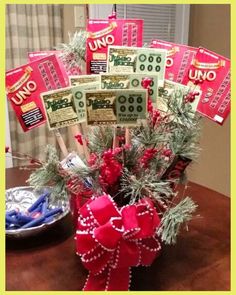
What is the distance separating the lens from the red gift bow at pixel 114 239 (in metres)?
0.58

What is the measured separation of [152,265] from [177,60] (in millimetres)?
446

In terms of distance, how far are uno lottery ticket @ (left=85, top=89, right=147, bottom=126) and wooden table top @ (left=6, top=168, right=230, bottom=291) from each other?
1.03 feet

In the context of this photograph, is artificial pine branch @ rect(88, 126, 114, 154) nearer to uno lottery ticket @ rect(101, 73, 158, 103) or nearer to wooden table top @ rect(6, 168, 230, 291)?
uno lottery ticket @ rect(101, 73, 158, 103)

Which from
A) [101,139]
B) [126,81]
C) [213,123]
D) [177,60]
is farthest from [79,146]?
[213,123]

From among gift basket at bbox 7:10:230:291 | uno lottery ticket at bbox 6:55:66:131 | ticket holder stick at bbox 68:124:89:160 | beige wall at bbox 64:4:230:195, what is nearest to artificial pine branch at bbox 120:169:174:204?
gift basket at bbox 7:10:230:291

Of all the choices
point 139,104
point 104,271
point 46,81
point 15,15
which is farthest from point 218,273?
point 15,15

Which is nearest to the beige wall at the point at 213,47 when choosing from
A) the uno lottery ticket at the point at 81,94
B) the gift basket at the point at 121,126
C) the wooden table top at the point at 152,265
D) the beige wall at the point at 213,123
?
the beige wall at the point at 213,123

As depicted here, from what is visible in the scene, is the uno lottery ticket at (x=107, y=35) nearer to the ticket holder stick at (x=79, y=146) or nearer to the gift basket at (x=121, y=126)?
the gift basket at (x=121, y=126)

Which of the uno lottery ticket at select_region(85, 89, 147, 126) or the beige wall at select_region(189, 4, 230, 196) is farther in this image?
the beige wall at select_region(189, 4, 230, 196)

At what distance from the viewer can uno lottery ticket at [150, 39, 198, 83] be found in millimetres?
706

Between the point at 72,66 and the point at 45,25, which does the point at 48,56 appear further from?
the point at 45,25

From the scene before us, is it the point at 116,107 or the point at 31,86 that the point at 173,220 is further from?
the point at 31,86

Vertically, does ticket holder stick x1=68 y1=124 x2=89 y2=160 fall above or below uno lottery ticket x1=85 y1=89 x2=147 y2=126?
below

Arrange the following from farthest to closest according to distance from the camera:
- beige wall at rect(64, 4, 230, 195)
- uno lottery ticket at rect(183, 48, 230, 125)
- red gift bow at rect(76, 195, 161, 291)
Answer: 1. beige wall at rect(64, 4, 230, 195)
2. uno lottery ticket at rect(183, 48, 230, 125)
3. red gift bow at rect(76, 195, 161, 291)
